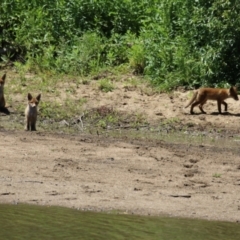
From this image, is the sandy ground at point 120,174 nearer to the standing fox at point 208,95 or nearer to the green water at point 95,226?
the green water at point 95,226

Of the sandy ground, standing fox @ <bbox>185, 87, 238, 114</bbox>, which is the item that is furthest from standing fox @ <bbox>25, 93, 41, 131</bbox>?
standing fox @ <bbox>185, 87, 238, 114</bbox>

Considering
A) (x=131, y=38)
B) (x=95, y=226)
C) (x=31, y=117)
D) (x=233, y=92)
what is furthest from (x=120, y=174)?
(x=131, y=38)

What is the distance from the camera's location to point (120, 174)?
1193cm

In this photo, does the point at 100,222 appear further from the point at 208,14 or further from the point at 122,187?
the point at 208,14

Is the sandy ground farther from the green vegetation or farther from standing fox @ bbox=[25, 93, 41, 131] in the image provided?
the green vegetation

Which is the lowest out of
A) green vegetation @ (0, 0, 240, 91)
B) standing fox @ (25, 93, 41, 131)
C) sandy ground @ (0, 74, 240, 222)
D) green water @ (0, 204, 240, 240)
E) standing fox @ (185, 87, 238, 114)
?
green water @ (0, 204, 240, 240)

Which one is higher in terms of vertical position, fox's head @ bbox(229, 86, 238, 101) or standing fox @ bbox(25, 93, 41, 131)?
fox's head @ bbox(229, 86, 238, 101)

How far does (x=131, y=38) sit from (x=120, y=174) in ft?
33.4

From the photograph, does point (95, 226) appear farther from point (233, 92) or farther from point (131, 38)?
point (131, 38)

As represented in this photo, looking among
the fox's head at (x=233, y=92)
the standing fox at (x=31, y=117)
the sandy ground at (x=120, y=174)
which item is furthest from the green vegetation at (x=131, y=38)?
the standing fox at (x=31, y=117)

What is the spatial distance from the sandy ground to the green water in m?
0.28

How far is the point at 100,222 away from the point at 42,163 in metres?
2.89

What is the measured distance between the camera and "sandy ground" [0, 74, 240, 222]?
10.5 m

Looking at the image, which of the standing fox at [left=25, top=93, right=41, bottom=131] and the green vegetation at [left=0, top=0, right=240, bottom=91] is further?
the green vegetation at [left=0, top=0, right=240, bottom=91]
